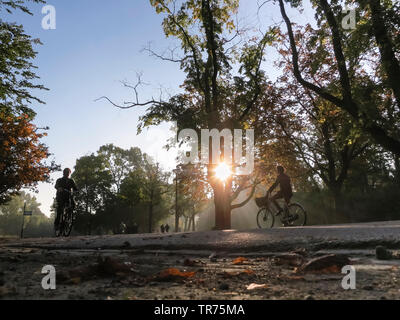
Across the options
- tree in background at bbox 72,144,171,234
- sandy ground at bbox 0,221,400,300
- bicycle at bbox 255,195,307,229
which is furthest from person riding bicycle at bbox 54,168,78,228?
tree in background at bbox 72,144,171,234

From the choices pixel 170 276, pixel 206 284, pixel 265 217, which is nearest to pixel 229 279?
pixel 206 284

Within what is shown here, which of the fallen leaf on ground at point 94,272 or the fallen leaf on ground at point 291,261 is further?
the fallen leaf on ground at point 291,261

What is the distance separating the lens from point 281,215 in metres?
11.0

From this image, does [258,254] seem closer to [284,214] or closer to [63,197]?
[284,214]

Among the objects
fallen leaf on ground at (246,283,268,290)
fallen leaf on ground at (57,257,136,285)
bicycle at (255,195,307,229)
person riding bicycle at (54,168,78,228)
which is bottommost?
fallen leaf on ground at (246,283,268,290)

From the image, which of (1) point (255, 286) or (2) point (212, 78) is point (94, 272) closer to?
(1) point (255, 286)

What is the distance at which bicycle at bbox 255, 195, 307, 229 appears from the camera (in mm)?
10516

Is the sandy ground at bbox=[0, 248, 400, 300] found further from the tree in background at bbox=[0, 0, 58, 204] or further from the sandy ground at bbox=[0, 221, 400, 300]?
the tree in background at bbox=[0, 0, 58, 204]

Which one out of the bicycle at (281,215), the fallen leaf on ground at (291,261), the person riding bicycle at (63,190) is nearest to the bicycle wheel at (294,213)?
the bicycle at (281,215)

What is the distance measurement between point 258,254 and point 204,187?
56.0 ft

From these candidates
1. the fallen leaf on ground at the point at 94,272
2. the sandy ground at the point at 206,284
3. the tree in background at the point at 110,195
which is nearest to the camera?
the sandy ground at the point at 206,284

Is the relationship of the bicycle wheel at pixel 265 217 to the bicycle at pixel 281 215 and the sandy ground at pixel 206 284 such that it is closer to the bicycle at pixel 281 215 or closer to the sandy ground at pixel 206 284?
the bicycle at pixel 281 215

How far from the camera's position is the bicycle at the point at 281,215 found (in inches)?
414

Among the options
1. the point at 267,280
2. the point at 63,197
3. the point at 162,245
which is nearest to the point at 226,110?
the point at 63,197
